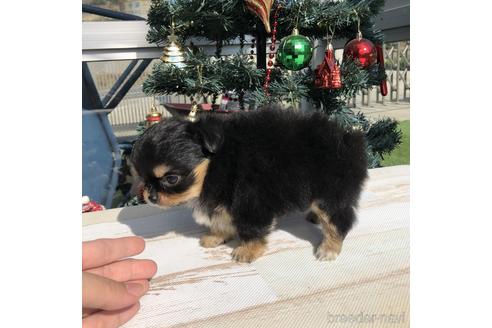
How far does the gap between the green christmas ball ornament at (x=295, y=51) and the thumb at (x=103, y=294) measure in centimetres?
123

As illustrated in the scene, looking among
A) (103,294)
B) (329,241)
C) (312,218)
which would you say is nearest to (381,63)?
(312,218)

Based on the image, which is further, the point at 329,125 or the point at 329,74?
the point at 329,74

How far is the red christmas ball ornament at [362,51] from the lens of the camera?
1.86m

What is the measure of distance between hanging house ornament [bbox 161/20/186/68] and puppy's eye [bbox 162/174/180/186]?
34.6 inches

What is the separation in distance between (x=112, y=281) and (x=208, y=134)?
0.50 metres

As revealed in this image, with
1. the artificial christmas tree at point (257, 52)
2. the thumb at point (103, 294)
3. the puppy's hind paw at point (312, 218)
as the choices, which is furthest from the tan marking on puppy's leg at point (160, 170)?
the artificial christmas tree at point (257, 52)

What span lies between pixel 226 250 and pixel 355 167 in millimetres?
539

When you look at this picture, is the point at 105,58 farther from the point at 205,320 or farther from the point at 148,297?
the point at 205,320

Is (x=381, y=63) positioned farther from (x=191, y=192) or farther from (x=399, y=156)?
(x=191, y=192)

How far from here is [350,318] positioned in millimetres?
939

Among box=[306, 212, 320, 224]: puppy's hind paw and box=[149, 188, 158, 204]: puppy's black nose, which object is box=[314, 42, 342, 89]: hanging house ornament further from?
box=[149, 188, 158, 204]: puppy's black nose

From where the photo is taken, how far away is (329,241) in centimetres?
125

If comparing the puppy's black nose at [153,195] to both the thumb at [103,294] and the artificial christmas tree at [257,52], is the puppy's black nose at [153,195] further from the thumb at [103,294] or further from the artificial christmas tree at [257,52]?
the artificial christmas tree at [257,52]
